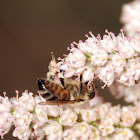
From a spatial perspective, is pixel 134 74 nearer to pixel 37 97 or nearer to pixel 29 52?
pixel 37 97

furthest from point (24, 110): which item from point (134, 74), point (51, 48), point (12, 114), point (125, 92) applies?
point (51, 48)

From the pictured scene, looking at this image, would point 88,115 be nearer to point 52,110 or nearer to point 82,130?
point 82,130

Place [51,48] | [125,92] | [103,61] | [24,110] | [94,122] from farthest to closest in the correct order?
[51,48] → [125,92] → [94,122] → [24,110] → [103,61]

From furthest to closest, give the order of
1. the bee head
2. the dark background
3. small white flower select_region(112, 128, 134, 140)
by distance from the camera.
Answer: the dark background → small white flower select_region(112, 128, 134, 140) → the bee head

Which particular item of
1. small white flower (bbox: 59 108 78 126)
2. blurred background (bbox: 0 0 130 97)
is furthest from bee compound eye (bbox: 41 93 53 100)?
blurred background (bbox: 0 0 130 97)

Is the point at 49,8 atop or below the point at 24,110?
atop

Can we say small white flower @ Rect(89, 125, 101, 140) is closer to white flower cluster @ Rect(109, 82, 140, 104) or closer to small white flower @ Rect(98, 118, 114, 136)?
small white flower @ Rect(98, 118, 114, 136)

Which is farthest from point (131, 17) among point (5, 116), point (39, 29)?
point (39, 29)
